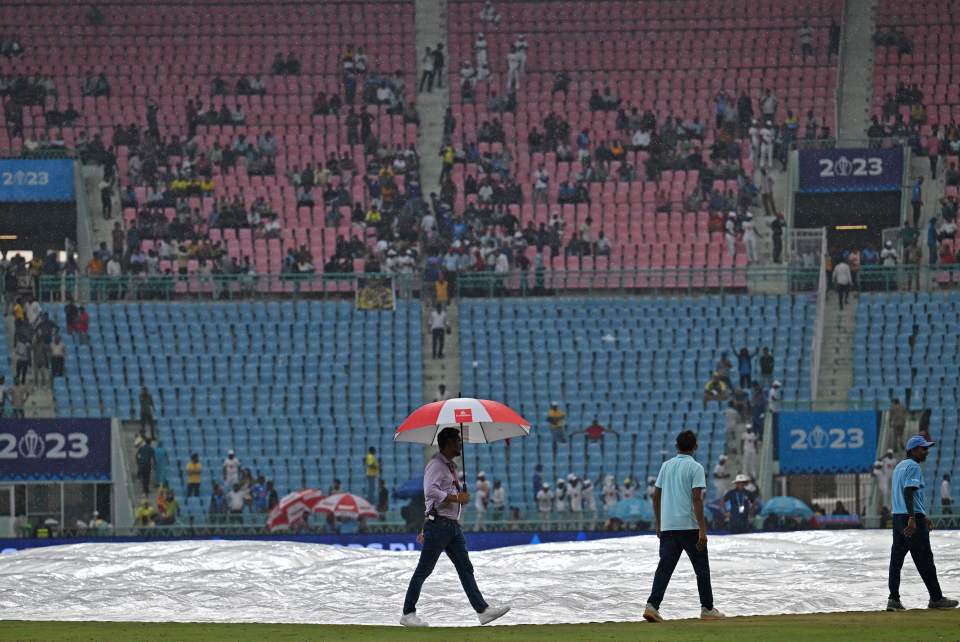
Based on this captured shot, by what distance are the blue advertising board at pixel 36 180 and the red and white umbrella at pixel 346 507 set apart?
14.8 metres

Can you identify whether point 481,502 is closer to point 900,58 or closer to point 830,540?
point 830,540

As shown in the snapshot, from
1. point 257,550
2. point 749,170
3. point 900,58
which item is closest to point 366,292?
point 749,170

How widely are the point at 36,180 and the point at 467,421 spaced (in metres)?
28.6

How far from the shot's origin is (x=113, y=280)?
123 ft

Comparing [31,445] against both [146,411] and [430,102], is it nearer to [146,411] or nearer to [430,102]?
[146,411]

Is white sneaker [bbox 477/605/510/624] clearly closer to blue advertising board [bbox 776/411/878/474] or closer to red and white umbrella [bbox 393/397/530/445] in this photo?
red and white umbrella [bbox 393/397/530/445]

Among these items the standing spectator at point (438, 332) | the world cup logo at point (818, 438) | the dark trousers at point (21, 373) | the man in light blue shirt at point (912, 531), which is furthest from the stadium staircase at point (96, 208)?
the man in light blue shirt at point (912, 531)

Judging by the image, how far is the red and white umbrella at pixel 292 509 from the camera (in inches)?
1151

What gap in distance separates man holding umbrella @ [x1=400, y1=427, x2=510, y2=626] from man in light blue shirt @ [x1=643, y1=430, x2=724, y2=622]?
1206 mm

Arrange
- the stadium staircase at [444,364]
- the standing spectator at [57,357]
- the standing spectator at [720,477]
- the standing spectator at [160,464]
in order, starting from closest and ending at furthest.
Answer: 1. the standing spectator at [720,477]
2. the standing spectator at [160,464]
3. the standing spectator at [57,357]
4. the stadium staircase at [444,364]

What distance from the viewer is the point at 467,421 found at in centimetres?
1466

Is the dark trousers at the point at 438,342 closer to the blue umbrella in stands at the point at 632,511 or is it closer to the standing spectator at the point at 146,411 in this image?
the standing spectator at the point at 146,411

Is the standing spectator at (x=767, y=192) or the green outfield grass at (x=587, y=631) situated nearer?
the green outfield grass at (x=587, y=631)

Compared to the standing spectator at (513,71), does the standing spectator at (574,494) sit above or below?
below
